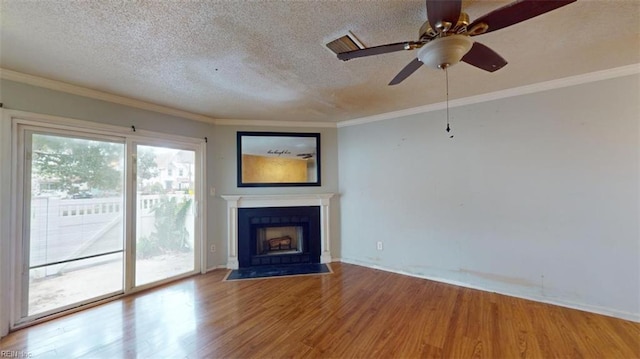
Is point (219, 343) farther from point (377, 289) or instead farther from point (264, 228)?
point (264, 228)

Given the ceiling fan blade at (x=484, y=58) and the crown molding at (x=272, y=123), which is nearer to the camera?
the ceiling fan blade at (x=484, y=58)

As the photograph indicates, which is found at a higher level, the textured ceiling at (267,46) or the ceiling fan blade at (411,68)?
the textured ceiling at (267,46)

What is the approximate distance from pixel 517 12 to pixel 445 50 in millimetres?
334

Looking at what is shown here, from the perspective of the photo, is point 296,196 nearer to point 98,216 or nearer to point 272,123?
point 272,123

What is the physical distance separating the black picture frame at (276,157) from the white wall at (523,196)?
996mm

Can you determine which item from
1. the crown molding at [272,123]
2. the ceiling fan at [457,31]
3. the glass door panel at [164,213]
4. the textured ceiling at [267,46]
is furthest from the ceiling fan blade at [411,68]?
the glass door panel at [164,213]

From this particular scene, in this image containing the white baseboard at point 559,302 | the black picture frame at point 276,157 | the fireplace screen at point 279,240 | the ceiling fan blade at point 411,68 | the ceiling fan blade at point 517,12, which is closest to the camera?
the ceiling fan blade at point 517,12

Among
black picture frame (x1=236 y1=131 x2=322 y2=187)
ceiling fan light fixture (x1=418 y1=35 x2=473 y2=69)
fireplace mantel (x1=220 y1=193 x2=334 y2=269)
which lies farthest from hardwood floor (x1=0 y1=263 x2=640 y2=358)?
ceiling fan light fixture (x1=418 y1=35 x2=473 y2=69)

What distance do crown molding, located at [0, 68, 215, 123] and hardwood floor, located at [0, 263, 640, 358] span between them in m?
2.24

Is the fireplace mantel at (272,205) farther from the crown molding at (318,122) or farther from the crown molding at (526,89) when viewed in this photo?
the crown molding at (526,89)

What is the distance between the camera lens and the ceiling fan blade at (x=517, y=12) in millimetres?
1126

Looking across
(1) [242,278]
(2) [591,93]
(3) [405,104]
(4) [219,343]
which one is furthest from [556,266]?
(1) [242,278]

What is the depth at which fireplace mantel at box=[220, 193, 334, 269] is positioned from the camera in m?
3.87

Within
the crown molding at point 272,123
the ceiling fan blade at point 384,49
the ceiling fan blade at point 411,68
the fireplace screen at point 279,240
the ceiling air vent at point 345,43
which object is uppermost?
the ceiling air vent at point 345,43
